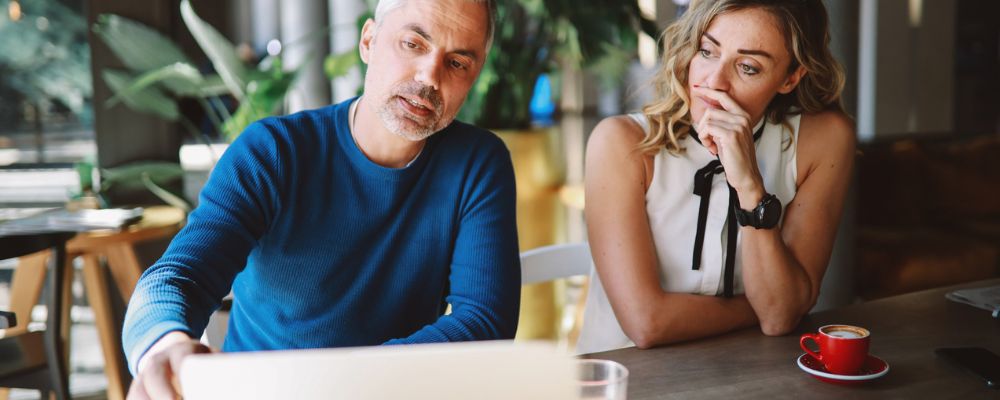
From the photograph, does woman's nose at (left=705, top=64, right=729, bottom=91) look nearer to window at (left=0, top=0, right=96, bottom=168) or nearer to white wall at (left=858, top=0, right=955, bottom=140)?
window at (left=0, top=0, right=96, bottom=168)

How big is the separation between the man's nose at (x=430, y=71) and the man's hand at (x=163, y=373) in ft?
2.15

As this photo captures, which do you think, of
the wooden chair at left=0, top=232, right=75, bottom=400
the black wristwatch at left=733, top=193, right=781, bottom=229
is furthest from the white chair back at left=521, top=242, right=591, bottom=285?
the wooden chair at left=0, top=232, right=75, bottom=400

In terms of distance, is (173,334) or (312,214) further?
(312,214)

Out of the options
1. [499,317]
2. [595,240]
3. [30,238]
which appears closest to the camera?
[499,317]

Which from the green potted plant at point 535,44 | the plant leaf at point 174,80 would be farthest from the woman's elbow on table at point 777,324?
the plant leaf at point 174,80

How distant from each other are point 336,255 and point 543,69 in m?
1.93

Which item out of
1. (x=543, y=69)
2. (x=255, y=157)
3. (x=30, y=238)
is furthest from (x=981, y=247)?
(x=30, y=238)

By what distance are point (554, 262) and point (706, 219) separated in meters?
0.39

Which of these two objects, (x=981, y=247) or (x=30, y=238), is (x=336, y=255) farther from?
(x=981, y=247)

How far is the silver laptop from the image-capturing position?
586 millimetres

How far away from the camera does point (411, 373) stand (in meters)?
0.59

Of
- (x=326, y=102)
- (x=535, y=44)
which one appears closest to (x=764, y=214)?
(x=535, y=44)

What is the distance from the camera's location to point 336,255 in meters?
1.47

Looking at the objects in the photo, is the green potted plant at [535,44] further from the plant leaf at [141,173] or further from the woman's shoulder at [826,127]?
the woman's shoulder at [826,127]
